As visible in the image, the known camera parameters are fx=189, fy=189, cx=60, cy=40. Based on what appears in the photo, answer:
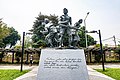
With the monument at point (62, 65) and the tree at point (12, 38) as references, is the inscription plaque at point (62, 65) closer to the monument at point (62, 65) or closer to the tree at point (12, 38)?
the monument at point (62, 65)

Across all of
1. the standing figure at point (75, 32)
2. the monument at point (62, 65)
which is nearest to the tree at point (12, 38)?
the standing figure at point (75, 32)

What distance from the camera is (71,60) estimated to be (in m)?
7.86

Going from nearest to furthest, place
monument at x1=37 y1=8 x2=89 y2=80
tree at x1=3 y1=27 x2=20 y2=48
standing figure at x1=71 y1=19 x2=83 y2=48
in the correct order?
1. monument at x1=37 y1=8 x2=89 y2=80
2. standing figure at x1=71 y1=19 x2=83 y2=48
3. tree at x1=3 y1=27 x2=20 y2=48

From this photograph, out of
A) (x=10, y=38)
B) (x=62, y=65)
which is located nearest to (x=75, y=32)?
(x=62, y=65)

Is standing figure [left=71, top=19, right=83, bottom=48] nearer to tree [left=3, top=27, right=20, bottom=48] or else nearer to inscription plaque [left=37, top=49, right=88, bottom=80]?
inscription plaque [left=37, top=49, right=88, bottom=80]

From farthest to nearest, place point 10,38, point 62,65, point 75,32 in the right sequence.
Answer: point 10,38
point 75,32
point 62,65

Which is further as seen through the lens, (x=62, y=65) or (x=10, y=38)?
(x=10, y=38)

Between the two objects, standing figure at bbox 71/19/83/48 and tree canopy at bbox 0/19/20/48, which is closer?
standing figure at bbox 71/19/83/48

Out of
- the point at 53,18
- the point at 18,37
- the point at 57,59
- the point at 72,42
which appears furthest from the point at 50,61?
the point at 18,37

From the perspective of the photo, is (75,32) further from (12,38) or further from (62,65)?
(12,38)

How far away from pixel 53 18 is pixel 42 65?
34307 mm

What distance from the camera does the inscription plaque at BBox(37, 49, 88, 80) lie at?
7387 mm

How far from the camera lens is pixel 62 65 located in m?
7.66

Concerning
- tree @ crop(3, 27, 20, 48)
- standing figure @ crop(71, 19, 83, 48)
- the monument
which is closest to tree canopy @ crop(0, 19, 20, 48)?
tree @ crop(3, 27, 20, 48)
